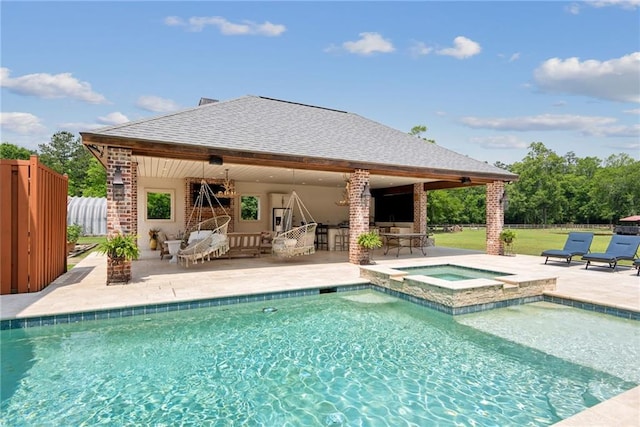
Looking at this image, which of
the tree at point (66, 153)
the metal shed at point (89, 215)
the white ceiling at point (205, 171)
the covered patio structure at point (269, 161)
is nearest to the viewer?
the covered patio structure at point (269, 161)

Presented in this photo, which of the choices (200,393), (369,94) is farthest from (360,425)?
(369,94)

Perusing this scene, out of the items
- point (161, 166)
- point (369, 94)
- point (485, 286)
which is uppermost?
point (369, 94)

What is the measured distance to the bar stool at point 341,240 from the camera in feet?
46.5

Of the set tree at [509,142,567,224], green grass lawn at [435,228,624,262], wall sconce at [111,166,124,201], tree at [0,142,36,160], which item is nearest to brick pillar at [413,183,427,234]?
green grass lawn at [435,228,624,262]

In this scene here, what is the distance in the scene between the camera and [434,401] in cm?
313

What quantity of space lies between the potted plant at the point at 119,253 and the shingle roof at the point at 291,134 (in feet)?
6.64

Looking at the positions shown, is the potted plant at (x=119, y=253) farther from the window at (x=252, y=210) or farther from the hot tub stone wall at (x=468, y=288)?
the window at (x=252, y=210)

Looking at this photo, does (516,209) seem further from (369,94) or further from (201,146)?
(201,146)

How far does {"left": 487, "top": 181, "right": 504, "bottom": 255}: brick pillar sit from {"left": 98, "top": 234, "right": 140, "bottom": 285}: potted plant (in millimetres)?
11525

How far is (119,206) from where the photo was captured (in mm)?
6902

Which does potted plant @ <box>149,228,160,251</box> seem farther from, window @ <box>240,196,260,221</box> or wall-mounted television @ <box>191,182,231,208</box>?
window @ <box>240,196,260,221</box>

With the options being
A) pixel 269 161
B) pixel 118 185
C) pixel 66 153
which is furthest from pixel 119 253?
pixel 66 153

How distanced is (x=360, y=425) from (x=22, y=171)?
278 inches

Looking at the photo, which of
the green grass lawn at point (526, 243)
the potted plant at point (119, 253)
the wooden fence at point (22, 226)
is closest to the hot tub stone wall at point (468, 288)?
the potted plant at point (119, 253)
